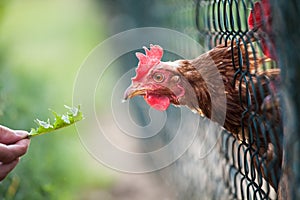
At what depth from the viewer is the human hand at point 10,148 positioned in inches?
101

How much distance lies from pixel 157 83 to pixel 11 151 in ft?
2.54

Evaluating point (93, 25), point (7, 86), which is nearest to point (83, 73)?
point (7, 86)

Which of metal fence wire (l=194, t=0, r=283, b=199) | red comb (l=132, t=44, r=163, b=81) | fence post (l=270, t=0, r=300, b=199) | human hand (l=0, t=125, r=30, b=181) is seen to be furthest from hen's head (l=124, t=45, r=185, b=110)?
fence post (l=270, t=0, r=300, b=199)

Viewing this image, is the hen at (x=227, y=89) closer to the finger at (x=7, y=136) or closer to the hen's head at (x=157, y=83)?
the hen's head at (x=157, y=83)

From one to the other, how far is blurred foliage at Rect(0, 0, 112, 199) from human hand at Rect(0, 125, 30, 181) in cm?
161

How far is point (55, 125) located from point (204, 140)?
155 cm

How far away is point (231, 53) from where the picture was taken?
8.72 feet

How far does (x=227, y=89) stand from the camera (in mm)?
2703

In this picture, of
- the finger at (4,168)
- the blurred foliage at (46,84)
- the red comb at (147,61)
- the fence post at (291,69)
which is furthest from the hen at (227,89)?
the blurred foliage at (46,84)

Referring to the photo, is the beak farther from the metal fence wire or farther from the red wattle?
the metal fence wire

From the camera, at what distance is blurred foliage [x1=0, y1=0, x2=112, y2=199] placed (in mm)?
4918

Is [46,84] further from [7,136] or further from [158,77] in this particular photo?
[7,136]

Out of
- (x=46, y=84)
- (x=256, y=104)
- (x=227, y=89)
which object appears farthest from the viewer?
(x=46, y=84)

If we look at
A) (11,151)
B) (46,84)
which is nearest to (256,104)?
(11,151)
